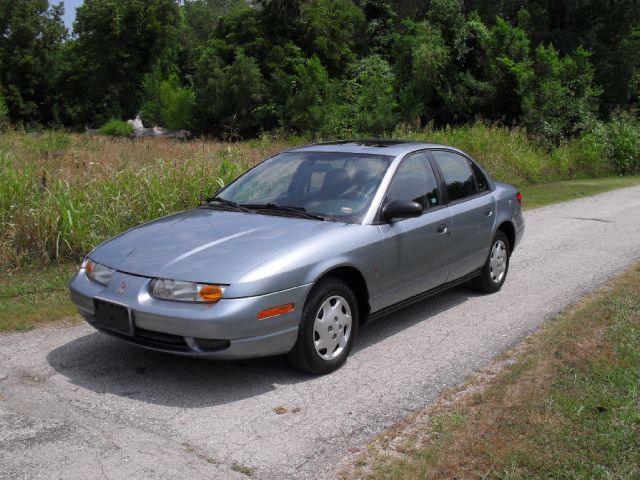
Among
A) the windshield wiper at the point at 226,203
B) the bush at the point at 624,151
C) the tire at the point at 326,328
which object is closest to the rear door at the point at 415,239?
the tire at the point at 326,328

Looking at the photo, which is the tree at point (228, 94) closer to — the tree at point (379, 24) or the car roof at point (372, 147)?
the tree at point (379, 24)

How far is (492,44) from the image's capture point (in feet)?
92.6

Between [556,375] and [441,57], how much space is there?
88.7ft

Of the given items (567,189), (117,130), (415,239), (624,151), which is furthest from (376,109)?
(415,239)

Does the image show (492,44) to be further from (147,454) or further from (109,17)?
(109,17)

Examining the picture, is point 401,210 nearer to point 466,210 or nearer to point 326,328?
point 326,328

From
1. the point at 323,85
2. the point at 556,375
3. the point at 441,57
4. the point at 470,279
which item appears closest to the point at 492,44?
the point at 441,57

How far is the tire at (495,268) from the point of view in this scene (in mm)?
7422

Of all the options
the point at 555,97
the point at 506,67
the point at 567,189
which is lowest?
the point at 567,189

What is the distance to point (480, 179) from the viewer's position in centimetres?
Answer: 740

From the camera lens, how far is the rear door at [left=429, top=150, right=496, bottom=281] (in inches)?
261

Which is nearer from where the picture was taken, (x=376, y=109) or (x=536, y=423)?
(x=536, y=423)

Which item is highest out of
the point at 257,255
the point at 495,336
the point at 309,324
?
the point at 257,255

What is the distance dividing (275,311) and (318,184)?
1.64m
